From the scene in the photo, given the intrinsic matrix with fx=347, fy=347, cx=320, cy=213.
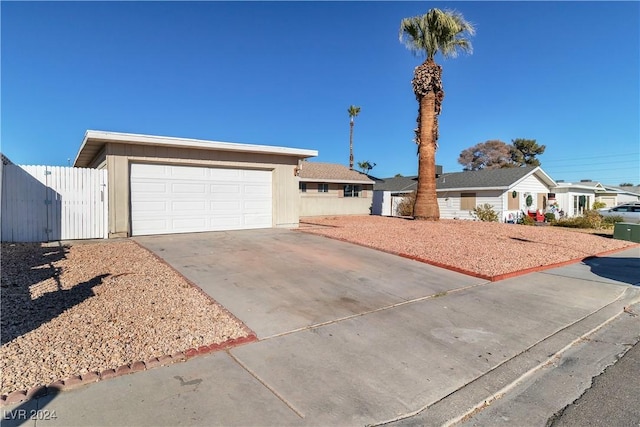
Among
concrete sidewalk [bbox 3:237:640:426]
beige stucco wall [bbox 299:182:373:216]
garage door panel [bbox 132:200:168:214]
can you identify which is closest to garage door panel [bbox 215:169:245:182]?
garage door panel [bbox 132:200:168:214]

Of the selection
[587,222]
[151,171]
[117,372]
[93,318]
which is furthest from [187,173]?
[587,222]

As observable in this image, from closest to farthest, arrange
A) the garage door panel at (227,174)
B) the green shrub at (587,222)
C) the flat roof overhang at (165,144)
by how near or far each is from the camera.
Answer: the flat roof overhang at (165,144) → the garage door panel at (227,174) → the green shrub at (587,222)

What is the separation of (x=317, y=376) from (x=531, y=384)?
83.5 inches

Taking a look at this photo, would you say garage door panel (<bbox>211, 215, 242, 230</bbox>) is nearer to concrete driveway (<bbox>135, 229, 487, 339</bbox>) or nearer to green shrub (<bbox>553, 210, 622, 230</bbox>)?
concrete driveway (<bbox>135, 229, 487, 339</bbox>)

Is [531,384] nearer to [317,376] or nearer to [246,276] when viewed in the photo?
[317,376]

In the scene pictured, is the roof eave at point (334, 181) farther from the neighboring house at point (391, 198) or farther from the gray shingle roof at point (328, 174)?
the neighboring house at point (391, 198)

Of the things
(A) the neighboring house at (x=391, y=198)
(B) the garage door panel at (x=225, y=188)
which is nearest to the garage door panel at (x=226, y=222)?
(B) the garage door panel at (x=225, y=188)

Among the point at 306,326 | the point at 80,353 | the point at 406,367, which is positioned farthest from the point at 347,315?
the point at 80,353

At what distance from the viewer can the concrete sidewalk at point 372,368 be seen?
2.74 meters

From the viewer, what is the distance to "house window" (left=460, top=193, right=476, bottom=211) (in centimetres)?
2495

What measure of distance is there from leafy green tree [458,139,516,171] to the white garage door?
47113 mm

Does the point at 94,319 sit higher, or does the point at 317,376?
the point at 94,319

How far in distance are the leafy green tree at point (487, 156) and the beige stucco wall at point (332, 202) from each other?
3256 cm

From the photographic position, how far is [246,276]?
6672 millimetres
